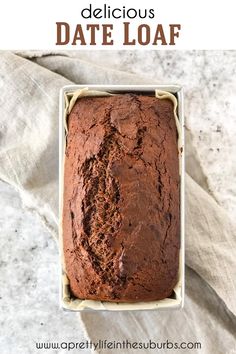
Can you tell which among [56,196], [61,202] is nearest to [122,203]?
[61,202]

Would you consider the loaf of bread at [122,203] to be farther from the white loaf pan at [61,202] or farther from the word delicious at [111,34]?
the word delicious at [111,34]

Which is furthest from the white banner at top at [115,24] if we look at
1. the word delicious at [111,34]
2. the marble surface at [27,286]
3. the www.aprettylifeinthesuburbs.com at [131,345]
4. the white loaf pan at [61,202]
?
the www.aprettylifeinthesuburbs.com at [131,345]

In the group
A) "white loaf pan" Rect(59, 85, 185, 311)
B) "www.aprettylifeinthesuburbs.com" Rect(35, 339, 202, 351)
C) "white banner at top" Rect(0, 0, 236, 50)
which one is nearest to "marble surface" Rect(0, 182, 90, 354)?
"www.aprettylifeinthesuburbs.com" Rect(35, 339, 202, 351)

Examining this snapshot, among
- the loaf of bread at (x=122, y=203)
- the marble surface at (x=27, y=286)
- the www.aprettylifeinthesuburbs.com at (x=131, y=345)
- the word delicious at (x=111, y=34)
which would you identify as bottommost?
the www.aprettylifeinthesuburbs.com at (x=131, y=345)

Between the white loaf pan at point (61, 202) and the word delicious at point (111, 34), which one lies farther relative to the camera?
the word delicious at point (111, 34)

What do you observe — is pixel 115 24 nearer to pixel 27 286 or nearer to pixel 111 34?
pixel 111 34
